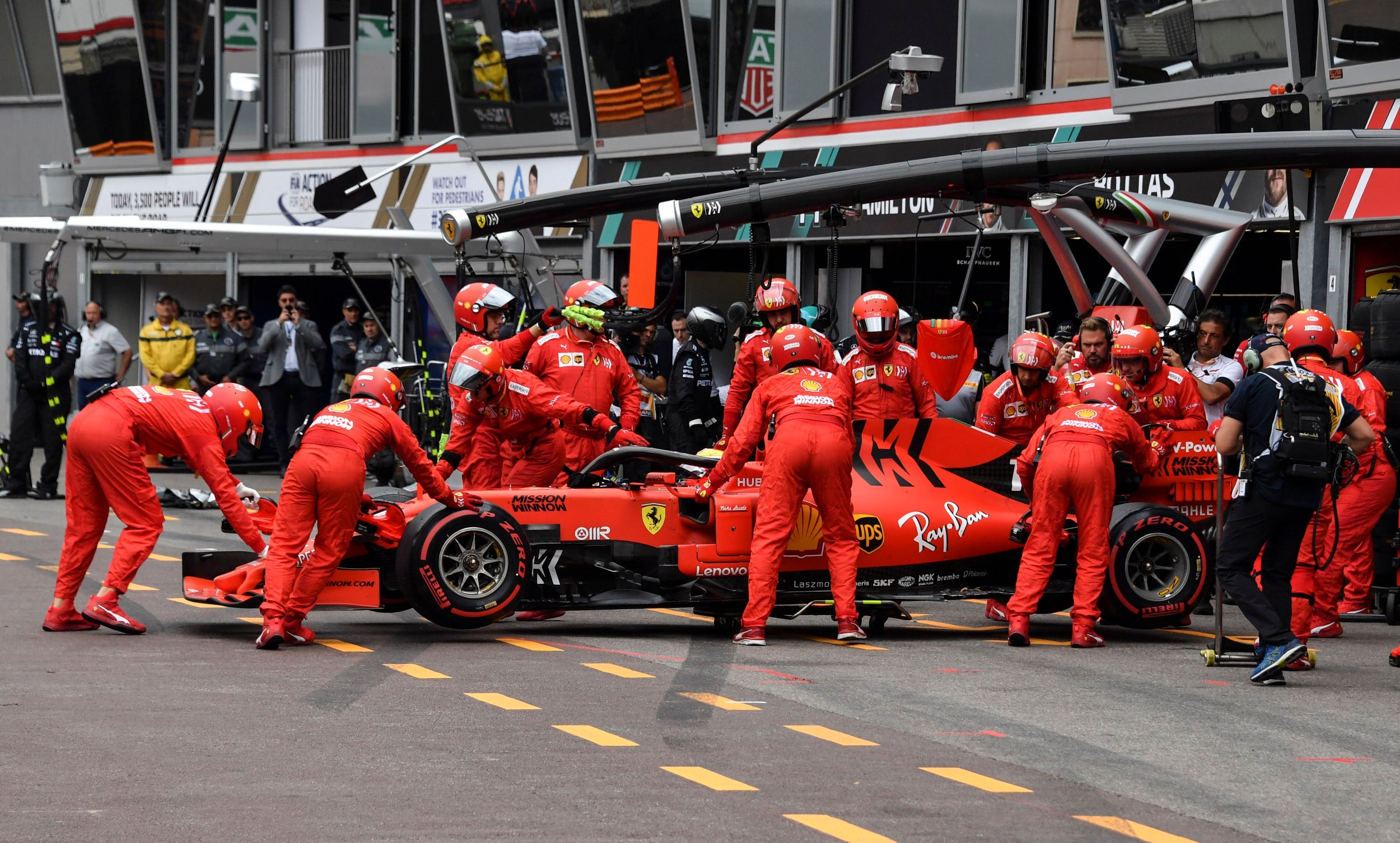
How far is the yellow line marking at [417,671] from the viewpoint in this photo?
8617mm

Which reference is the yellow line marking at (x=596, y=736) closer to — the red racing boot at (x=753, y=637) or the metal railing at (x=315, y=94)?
the red racing boot at (x=753, y=637)

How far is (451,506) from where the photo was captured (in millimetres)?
9805

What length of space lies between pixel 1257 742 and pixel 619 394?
596 cm

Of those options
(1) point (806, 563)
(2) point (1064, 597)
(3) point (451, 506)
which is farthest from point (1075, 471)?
(3) point (451, 506)

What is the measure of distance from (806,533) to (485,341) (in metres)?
3.23

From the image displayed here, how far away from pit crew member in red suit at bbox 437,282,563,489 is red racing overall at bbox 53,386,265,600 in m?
2.01

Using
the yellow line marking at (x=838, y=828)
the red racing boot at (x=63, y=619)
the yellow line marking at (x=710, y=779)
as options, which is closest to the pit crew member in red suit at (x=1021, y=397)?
the yellow line marking at (x=710, y=779)

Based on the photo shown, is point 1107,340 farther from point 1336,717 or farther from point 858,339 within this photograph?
point 1336,717

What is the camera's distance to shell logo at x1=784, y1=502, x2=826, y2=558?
10.3 meters

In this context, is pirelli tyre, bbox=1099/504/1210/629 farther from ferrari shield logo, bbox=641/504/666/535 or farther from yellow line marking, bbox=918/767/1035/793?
yellow line marking, bbox=918/767/1035/793

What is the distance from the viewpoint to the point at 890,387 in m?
11.8

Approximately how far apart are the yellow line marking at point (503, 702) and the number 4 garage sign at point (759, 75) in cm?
1512

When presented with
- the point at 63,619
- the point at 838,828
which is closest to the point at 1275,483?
the point at 838,828

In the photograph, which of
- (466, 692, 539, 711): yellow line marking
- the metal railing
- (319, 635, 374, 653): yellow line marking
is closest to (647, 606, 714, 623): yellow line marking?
(319, 635, 374, 653): yellow line marking
